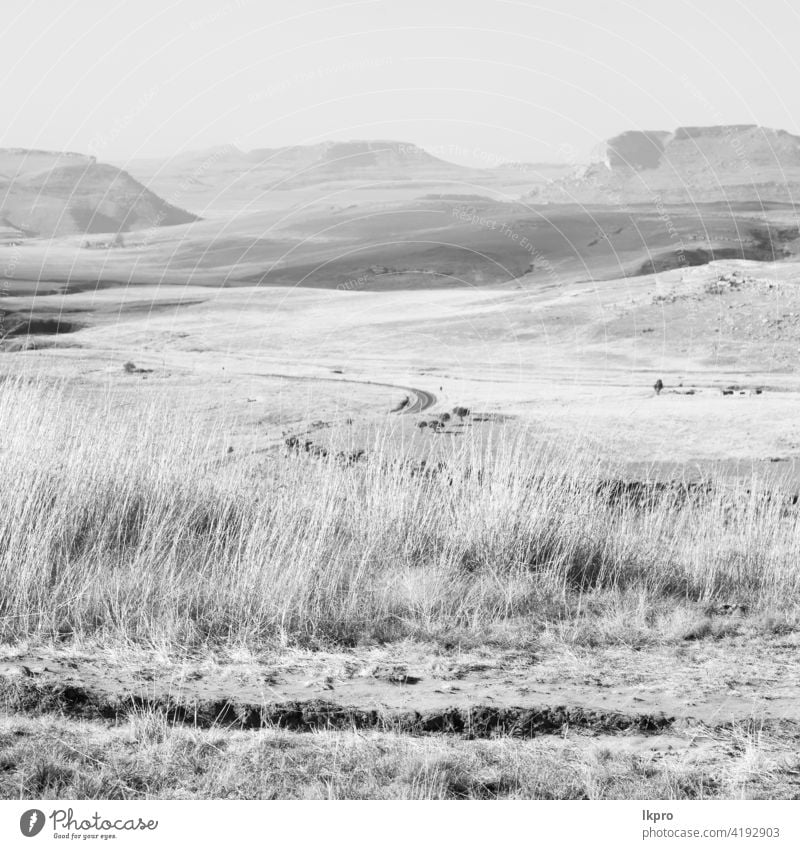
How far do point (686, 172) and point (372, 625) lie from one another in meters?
11.1

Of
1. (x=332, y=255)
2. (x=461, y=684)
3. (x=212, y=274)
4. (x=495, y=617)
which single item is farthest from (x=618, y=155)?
(x=461, y=684)

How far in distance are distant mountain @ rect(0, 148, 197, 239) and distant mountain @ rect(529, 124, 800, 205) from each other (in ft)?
15.5

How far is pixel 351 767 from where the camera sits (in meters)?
3.17

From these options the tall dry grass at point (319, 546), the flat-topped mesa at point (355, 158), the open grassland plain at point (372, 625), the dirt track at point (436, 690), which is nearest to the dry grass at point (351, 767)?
the open grassland plain at point (372, 625)

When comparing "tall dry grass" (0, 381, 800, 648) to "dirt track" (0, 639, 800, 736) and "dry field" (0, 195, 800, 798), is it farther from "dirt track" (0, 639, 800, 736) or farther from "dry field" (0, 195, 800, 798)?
"dirt track" (0, 639, 800, 736)

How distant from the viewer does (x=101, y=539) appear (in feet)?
17.3

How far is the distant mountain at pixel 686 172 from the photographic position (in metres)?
11.5

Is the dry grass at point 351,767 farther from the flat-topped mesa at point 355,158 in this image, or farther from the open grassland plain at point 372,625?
the flat-topped mesa at point 355,158

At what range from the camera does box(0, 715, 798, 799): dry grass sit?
306 centimetres

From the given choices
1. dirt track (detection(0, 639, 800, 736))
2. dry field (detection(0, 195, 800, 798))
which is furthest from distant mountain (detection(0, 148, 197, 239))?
dirt track (detection(0, 639, 800, 736))

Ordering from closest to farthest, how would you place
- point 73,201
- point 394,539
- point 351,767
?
1. point 351,767
2. point 394,539
3. point 73,201
